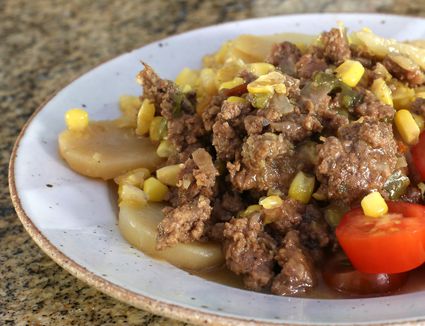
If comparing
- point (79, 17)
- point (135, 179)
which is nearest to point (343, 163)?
point (135, 179)

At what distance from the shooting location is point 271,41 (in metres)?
4.07

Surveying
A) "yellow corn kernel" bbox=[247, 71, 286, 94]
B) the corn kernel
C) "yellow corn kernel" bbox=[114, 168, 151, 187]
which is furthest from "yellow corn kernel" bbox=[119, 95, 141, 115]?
"yellow corn kernel" bbox=[247, 71, 286, 94]

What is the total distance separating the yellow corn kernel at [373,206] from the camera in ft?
9.51

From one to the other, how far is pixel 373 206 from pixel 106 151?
58.1 inches

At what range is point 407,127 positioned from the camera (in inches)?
126

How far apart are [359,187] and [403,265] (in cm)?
40

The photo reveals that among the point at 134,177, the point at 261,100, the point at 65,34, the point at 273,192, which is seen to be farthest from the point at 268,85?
the point at 65,34

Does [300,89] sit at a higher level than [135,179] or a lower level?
higher

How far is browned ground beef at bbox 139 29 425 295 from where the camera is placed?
3.01 meters

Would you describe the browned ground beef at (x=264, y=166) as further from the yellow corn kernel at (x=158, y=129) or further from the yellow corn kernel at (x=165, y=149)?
the yellow corn kernel at (x=158, y=129)

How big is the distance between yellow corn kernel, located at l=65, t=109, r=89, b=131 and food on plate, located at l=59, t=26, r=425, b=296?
6.0 inches

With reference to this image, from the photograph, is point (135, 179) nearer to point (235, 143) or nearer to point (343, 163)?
point (235, 143)

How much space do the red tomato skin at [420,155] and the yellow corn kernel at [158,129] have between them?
1.25 metres

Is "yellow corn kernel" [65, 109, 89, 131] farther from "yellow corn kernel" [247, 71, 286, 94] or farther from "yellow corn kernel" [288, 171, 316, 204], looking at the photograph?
"yellow corn kernel" [288, 171, 316, 204]
